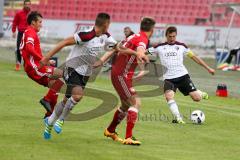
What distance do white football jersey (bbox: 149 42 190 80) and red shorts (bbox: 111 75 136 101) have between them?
387 cm

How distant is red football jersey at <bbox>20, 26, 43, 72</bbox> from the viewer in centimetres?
1561

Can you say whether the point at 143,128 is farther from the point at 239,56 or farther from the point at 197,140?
the point at 239,56

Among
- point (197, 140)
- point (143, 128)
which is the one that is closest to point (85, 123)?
point (143, 128)

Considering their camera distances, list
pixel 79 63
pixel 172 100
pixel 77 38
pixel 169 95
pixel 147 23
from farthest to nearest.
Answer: pixel 169 95
pixel 172 100
pixel 79 63
pixel 147 23
pixel 77 38

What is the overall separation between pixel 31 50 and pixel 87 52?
2960 mm

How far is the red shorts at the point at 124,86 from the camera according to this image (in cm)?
1277

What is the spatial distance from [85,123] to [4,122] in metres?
1.62

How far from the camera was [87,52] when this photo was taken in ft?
42.3

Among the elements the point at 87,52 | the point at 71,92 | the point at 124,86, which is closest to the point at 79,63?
the point at 87,52

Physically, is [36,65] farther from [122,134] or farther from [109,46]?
[109,46]

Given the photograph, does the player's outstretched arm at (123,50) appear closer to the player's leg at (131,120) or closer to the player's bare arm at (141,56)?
the player's bare arm at (141,56)

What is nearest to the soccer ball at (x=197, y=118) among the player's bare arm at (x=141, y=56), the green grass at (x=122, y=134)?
the green grass at (x=122, y=134)

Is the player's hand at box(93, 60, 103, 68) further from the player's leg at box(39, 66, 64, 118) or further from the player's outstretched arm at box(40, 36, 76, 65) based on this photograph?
the player's leg at box(39, 66, 64, 118)

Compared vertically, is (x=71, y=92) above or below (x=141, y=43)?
below
